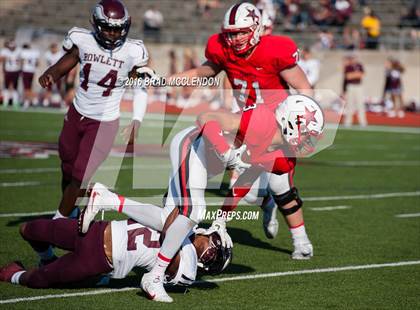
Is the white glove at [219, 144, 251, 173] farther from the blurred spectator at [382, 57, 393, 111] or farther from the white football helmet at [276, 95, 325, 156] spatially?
the blurred spectator at [382, 57, 393, 111]

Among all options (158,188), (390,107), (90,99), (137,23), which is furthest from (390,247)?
(137,23)

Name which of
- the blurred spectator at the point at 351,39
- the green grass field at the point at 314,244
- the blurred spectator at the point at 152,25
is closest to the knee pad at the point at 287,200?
the green grass field at the point at 314,244

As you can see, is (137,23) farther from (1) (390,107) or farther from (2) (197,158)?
(2) (197,158)

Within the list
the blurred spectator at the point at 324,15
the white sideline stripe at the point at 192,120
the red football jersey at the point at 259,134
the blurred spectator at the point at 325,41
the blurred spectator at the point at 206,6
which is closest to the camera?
the red football jersey at the point at 259,134

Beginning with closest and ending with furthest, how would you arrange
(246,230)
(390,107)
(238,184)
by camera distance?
(238,184) < (246,230) < (390,107)

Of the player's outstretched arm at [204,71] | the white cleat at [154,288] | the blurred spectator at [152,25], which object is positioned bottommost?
the blurred spectator at [152,25]

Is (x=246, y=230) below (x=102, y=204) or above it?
below

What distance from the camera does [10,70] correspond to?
23812mm

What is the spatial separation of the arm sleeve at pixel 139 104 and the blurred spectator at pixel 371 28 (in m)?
18.8

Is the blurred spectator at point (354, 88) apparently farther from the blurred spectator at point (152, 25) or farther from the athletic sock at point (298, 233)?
the athletic sock at point (298, 233)

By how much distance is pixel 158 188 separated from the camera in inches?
417

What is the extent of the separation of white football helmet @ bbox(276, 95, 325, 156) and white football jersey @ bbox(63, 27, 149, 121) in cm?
180

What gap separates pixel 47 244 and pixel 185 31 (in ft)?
77.9

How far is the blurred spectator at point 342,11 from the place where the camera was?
26.5 m
